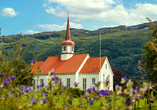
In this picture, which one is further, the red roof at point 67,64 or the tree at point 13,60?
the red roof at point 67,64

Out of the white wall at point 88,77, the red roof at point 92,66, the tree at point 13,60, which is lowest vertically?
the white wall at point 88,77

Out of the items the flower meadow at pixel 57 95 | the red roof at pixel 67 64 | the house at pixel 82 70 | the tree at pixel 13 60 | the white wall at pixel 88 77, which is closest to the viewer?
the flower meadow at pixel 57 95

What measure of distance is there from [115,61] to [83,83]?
90311 millimetres

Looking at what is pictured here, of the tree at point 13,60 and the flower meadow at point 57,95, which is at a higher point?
the tree at point 13,60

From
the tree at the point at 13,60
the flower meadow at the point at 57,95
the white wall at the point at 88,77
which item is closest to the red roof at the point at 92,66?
the white wall at the point at 88,77

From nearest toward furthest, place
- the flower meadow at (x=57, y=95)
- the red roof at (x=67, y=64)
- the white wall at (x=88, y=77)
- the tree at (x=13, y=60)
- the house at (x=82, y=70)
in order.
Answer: the flower meadow at (x=57, y=95) → the tree at (x=13, y=60) → the white wall at (x=88, y=77) → the house at (x=82, y=70) → the red roof at (x=67, y=64)

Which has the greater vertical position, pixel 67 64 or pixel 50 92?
pixel 67 64

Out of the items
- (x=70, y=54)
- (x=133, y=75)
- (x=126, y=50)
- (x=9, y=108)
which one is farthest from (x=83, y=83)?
(x=126, y=50)

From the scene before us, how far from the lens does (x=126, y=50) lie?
149000 millimetres

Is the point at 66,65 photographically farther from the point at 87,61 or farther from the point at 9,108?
the point at 9,108

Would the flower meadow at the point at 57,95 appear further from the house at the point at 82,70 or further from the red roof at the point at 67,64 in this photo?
the red roof at the point at 67,64

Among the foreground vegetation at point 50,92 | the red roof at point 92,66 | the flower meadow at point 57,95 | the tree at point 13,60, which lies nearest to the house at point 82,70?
the red roof at point 92,66

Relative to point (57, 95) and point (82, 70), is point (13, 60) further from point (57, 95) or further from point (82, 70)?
point (82, 70)

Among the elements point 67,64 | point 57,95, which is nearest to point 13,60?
point 57,95
